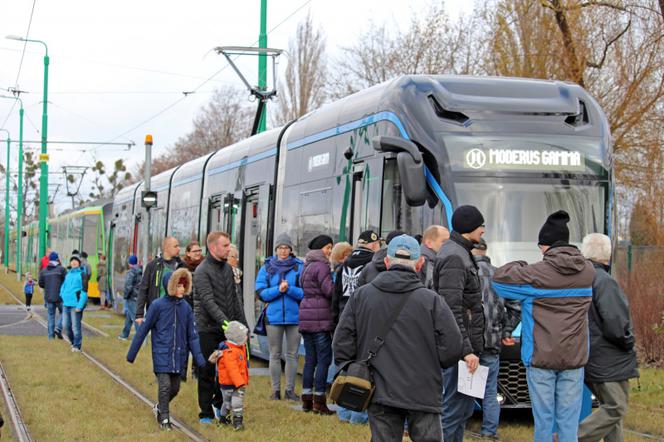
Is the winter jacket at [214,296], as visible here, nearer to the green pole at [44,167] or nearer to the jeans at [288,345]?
the jeans at [288,345]

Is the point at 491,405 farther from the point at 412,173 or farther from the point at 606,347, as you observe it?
the point at 412,173

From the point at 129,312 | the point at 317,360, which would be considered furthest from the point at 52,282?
the point at 317,360

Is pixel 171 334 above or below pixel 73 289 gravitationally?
below

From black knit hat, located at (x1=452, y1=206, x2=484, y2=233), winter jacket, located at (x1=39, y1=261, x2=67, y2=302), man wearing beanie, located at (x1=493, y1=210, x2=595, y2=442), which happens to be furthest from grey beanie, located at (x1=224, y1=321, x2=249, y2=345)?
winter jacket, located at (x1=39, y1=261, x2=67, y2=302)

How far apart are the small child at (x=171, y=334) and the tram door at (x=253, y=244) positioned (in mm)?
4713

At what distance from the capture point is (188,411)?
1120 cm

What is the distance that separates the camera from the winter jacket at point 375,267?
8.84 m

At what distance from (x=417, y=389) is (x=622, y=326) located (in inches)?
95.0

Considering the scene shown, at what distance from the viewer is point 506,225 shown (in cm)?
1009

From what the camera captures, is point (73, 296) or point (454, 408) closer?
point (454, 408)

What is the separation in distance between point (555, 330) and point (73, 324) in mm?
11832

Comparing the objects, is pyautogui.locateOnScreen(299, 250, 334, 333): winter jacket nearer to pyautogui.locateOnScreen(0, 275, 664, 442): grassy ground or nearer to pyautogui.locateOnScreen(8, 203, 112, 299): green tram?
pyautogui.locateOnScreen(0, 275, 664, 442): grassy ground

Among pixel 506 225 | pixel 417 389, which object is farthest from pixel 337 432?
pixel 417 389

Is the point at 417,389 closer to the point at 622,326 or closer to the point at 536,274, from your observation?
the point at 536,274
